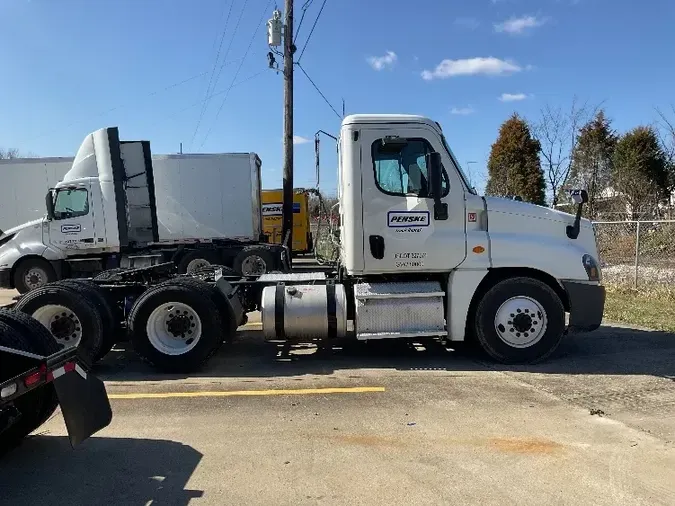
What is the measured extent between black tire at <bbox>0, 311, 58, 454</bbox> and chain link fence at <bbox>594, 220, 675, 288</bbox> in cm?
1156

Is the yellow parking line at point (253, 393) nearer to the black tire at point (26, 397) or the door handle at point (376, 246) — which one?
the black tire at point (26, 397)

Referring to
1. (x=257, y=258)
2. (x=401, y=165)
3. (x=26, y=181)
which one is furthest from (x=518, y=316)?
(x=26, y=181)

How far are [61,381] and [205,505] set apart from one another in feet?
4.13

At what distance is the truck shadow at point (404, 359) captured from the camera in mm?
6371

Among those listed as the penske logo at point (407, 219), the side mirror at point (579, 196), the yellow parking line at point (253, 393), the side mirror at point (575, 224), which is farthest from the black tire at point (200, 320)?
the side mirror at point (579, 196)

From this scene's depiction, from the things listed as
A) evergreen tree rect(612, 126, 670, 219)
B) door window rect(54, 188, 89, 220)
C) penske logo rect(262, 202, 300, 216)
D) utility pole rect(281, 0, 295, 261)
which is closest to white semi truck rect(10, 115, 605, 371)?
door window rect(54, 188, 89, 220)

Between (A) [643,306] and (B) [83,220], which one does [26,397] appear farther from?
(B) [83,220]

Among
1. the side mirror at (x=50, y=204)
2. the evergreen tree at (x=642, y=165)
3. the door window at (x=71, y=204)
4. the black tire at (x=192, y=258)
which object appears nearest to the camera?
the door window at (x=71, y=204)

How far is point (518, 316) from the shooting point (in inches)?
257

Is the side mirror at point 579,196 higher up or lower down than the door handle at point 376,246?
higher up

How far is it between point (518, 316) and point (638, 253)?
7.52 m

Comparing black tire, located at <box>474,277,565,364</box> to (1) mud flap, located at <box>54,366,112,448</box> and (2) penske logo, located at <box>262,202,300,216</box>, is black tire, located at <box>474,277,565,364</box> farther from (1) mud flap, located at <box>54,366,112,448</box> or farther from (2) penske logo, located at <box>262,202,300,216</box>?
(2) penske logo, located at <box>262,202,300,216</box>

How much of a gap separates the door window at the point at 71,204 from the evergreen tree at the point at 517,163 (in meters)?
17.5

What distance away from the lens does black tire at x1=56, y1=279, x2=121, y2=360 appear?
6480 mm
